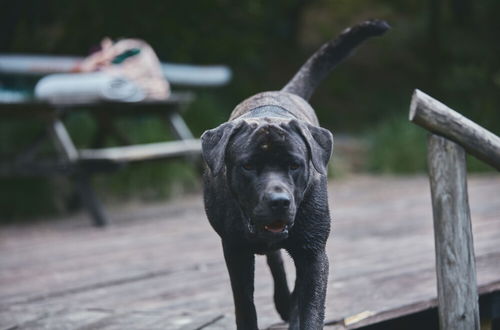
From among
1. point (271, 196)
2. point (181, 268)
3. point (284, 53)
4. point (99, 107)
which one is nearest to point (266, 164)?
point (271, 196)

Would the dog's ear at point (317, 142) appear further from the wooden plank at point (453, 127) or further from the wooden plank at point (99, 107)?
the wooden plank at point (99, 107)

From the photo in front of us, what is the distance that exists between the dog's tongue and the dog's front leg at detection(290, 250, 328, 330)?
11.6 inches

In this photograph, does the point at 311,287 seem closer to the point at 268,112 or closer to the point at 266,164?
→ the point at 266,164

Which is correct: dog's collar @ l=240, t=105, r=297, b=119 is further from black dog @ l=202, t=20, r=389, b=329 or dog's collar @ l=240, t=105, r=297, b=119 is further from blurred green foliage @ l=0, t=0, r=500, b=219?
blurred green foliage @ l=0, t=0, r=500, b=219

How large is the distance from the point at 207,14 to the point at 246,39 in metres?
1.12

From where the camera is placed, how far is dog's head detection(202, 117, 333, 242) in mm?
2730

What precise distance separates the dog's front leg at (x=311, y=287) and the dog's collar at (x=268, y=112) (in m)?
0.51

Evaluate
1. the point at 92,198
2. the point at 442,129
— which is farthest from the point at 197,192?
the point at 442,129

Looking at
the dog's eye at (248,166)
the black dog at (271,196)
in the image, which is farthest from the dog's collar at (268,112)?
the dog's eye at (248,166)

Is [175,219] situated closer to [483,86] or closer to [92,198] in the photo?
[92,198]

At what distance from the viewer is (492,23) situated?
693 inches

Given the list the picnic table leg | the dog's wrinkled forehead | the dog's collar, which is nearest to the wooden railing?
the dog's collar

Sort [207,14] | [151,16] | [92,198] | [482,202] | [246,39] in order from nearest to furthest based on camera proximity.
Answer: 1. [92,198]
2. [482,202]
3. [151,16]
4. [207,14]
5. [246,39]

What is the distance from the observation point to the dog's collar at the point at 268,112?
10.4 ft
